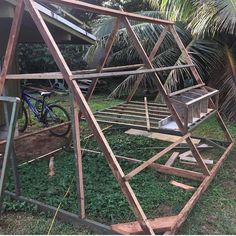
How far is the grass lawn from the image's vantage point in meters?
2.99

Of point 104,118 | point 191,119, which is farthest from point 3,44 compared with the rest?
point 191,119

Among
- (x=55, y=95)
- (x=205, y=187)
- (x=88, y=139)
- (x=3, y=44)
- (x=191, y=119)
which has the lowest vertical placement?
(x=55, y=95)

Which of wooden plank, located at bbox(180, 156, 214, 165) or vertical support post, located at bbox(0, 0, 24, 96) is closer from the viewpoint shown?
vertical support post, located at bbox(0, 0, 24, 96)

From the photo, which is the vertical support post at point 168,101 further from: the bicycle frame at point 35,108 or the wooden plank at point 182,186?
the bicycle frame at point 35,108

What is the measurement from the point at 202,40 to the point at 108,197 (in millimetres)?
5177

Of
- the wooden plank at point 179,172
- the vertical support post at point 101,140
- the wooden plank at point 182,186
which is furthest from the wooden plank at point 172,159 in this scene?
the vertical support post at point 101,140

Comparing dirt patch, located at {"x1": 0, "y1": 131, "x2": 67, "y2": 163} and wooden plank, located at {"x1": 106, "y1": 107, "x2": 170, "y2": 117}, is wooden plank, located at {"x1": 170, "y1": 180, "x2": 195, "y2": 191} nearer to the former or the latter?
wooden plank, located at {"x1": 106, "y1": 107, "x2": 170, "y2": 117}

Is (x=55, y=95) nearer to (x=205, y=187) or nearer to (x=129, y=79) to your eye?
(x=129, y=79)

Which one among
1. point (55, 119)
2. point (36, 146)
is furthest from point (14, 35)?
point (55, 119)

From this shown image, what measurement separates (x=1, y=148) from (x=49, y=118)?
1.41m

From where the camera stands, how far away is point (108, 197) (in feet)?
11.1

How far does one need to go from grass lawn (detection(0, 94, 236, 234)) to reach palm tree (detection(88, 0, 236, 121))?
2.44 meters

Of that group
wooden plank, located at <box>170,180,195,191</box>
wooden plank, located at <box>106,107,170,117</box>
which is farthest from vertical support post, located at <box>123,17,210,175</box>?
wooden plank, located at <box>106,107,170,117</box>

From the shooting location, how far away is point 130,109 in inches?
194
